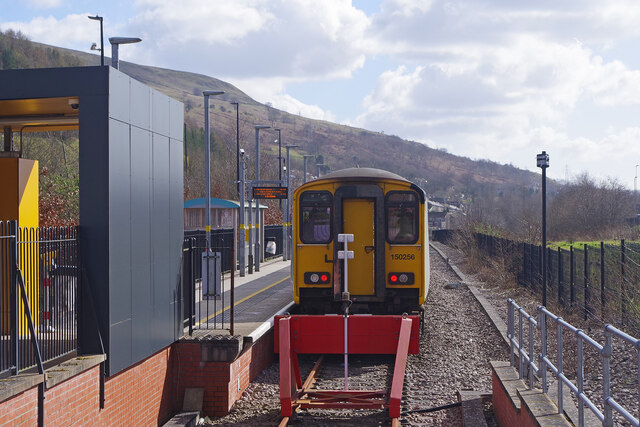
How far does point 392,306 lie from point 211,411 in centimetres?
486

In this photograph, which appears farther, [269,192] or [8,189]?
[269,192]

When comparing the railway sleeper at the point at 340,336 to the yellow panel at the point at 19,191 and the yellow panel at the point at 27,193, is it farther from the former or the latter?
the yellow panel at the point at 27,193

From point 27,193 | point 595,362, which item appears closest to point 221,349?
point 27,193

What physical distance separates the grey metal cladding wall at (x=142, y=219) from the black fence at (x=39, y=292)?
418 millimetres

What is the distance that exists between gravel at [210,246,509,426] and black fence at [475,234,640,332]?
7.01ft

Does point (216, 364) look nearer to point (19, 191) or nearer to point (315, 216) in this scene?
point (19, 191)

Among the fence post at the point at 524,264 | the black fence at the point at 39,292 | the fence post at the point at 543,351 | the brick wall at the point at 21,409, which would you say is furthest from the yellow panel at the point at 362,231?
the fence post at the point at 524,264

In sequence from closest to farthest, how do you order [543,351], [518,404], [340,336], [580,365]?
[580,365] < [543,351] < [518,404] < [340,336]

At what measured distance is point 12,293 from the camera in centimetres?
674

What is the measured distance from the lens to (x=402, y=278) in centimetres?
1361

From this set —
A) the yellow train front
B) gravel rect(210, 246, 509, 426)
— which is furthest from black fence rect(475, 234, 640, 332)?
the yellow train front

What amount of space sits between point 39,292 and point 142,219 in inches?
66.3

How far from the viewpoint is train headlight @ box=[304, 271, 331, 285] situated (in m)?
13.8

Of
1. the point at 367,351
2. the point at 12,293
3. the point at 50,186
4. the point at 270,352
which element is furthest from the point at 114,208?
the point at 50,186
